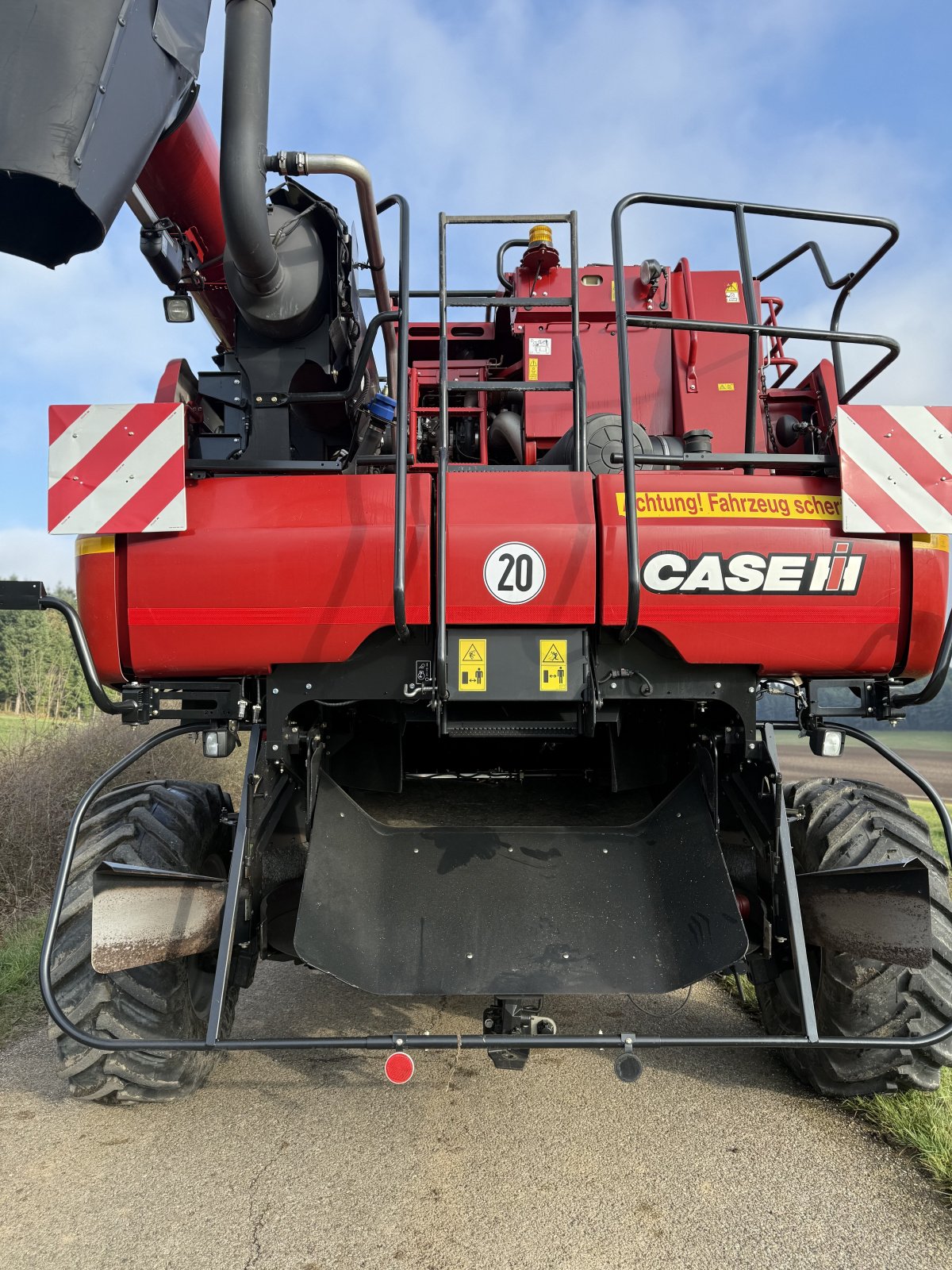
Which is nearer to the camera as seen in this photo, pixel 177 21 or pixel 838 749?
pixel 177 21

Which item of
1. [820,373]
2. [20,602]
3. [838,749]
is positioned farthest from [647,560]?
[820,373]

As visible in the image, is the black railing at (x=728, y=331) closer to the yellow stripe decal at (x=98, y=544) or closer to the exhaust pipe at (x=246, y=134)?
the exhaust pipe at (x=246, y=134)

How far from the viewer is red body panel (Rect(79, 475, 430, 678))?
2707 mm

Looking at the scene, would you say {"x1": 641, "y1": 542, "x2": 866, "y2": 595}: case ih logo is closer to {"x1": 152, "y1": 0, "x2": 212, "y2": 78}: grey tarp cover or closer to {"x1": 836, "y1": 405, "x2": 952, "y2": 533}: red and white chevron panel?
{"x1": 836, "y1": 405, "x2": 952, "y2": 533}: red and white chevron panel

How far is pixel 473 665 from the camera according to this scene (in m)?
2.74

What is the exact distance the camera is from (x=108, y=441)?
9.10 ft

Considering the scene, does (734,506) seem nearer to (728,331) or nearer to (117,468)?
(728,331)

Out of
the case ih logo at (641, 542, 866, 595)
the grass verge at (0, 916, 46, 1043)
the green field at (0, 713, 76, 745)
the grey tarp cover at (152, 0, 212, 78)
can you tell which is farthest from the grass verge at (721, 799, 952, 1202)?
the green field at (0, 713, 76, 745)

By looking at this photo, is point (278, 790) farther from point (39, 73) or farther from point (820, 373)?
point (820, 373)

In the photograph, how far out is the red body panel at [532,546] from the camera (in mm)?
2688

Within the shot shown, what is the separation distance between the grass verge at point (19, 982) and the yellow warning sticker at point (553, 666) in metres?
2.56

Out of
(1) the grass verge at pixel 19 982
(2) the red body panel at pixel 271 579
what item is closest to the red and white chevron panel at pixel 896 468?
(2) the red body panel at pixel 271 579

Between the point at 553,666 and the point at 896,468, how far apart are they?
1286 millimetres

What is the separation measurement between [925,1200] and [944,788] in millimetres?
25293
